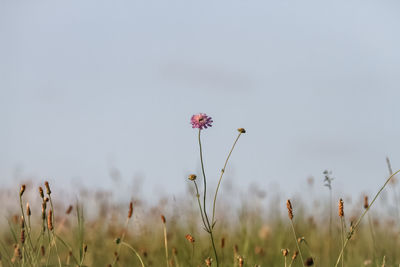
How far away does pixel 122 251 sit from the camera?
5035 mm

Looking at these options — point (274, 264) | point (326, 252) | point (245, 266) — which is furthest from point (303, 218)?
point (245, 266)

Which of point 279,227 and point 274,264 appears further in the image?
point 279,227

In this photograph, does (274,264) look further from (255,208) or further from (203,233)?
(203,233)

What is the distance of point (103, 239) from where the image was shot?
17.1 feet

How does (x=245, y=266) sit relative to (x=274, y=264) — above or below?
above

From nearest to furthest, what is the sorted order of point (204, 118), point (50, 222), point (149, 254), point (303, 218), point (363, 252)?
1. point (50, 222)
2. point (204, 118)
3. point (149, 254)
4. point (363, 252)
5. point (303, 218)

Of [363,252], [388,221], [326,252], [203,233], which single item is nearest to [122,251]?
[203,233]

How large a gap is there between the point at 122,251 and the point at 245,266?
6.88 feet

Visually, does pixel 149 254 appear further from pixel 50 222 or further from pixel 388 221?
pixel 388 221

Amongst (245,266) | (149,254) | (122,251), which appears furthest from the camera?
(122,251)

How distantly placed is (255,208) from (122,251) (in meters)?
1.51

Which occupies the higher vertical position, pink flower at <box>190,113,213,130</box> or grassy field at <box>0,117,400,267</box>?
pink flower at <box>190,113,213,130</box>

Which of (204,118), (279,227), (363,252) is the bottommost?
(363,252)

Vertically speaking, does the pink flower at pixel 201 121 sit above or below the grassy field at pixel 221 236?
above
